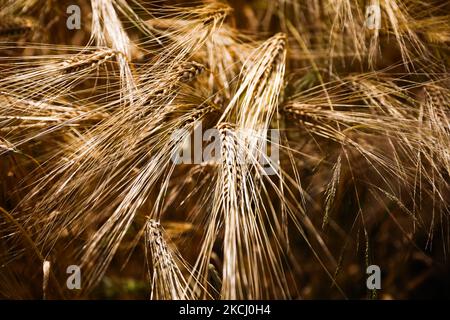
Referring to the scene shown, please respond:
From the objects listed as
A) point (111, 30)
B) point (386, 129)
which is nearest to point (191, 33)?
point (111, 30)

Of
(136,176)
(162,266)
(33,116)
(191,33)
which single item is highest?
(191,33)

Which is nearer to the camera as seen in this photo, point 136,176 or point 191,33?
point 136,176

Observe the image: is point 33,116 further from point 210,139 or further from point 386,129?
point 386,129

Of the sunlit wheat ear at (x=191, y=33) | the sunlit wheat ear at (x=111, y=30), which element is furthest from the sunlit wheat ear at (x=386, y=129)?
the sunlit wheat ear at (x=111, y=30)

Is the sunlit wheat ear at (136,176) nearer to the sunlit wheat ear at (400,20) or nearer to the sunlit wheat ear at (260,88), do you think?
the sunlit wheat ear at (260,88)

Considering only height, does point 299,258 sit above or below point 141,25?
below

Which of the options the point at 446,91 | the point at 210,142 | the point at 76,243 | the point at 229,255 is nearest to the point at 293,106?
the point at 210,142

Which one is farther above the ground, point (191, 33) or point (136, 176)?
point (191, 33)
